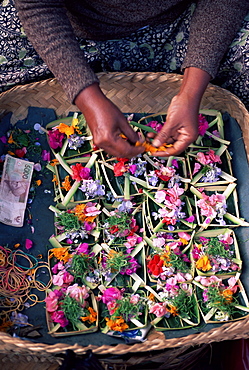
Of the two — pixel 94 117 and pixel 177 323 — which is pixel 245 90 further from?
pixel 177 323

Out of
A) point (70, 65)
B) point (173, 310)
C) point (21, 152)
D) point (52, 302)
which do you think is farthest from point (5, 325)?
point (70, 65)

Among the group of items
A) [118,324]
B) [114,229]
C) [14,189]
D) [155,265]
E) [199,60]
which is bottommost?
[118,324]

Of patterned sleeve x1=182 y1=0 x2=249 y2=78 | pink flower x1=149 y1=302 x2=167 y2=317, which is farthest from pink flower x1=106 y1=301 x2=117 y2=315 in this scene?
patterned sleeve x1=182 y1=0 x2=249 y2=78

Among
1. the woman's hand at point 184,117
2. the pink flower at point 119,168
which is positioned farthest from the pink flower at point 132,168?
the woman's hand at point 184,117

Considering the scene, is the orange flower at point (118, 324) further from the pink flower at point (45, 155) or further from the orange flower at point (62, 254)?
the pink flower at point (45, 155)

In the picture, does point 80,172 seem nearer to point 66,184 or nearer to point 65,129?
point 66,184

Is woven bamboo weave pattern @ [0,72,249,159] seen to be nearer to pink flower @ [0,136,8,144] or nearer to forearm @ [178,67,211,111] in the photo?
pink flower @ [0,136,8,144]

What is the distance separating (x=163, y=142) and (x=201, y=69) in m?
0.32

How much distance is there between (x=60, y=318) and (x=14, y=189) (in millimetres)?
585

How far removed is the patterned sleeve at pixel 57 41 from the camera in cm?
125

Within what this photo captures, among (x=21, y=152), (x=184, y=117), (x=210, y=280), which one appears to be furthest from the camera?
(x=21, y=152)

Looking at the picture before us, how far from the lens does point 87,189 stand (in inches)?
63.6

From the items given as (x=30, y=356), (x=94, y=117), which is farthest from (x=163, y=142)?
(x=30, y=356)

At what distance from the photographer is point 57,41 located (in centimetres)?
127
